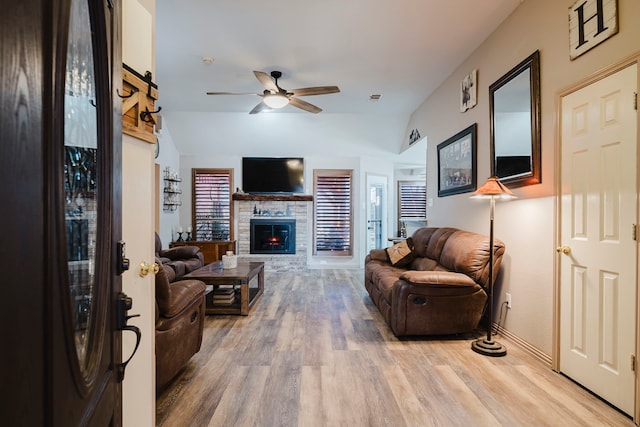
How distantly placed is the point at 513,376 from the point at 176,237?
250 inches

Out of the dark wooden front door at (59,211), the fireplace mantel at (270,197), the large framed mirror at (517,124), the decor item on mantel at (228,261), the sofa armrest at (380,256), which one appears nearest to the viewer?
the dark wooden front door at (59,211)

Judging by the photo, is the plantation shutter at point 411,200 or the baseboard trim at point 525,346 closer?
the baseboard trim at point 525,346

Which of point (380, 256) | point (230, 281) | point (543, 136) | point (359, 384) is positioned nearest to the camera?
point (359, 384)

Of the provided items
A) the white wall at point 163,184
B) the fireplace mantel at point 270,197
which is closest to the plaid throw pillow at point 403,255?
the fireplace mantel at point 270,197

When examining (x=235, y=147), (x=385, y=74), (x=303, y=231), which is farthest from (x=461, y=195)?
(x=235, y=147)

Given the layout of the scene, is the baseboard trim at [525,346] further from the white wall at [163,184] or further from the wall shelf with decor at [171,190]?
the wall shelf with decor at [171,190]

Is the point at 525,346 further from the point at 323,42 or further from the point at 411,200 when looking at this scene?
the point at 411,200

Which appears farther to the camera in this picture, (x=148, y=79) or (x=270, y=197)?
(x=270, y=197)

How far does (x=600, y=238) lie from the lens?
2.08 metres

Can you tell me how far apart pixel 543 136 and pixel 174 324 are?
314 centimetres

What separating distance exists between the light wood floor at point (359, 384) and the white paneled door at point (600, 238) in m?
0.25

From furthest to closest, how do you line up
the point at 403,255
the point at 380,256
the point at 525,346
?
the point at 380,256 < the point at 403,255 < the point at 525,346

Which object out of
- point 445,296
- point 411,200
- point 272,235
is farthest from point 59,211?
point 411,200

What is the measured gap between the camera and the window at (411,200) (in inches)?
317
